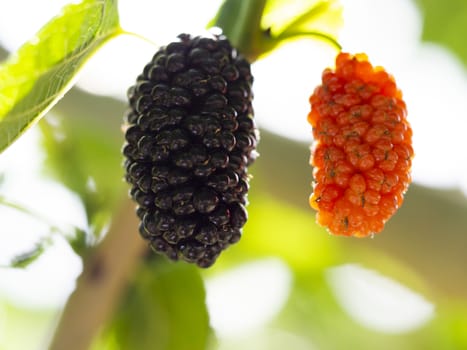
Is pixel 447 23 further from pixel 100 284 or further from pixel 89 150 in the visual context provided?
pixel 100 284

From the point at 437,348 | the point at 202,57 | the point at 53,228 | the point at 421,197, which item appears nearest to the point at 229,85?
the point at 202,57

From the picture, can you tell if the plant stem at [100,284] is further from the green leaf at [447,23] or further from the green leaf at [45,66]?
the green leaf at [447,23]

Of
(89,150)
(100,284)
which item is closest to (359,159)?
(100,284)

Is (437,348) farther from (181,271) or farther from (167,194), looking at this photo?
(167,194)

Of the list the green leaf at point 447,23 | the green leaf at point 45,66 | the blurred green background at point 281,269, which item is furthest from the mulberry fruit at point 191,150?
the green leaf at point 447,23

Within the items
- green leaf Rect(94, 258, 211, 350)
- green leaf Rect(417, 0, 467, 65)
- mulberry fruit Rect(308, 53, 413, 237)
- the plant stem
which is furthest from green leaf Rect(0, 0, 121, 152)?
green leaf Rect(417, 0, 467, 65)

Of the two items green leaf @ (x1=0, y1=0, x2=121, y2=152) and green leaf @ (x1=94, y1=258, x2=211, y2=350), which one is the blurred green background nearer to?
green leaf @ (x1=94, y1=258, x2=211, y2=350)
